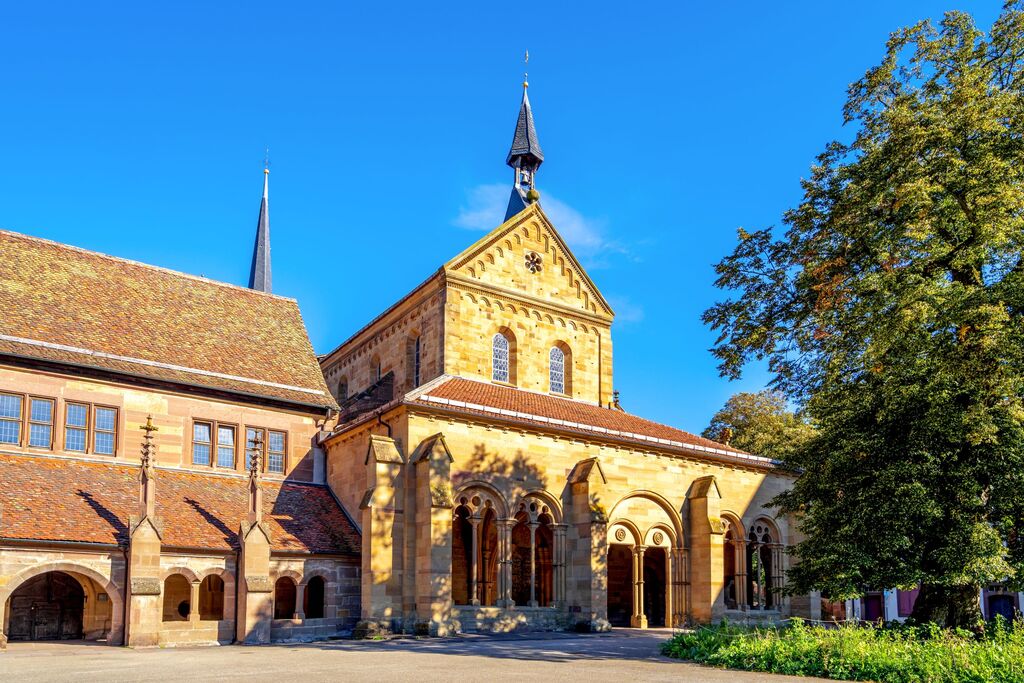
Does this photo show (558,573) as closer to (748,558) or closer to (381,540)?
(381,540)

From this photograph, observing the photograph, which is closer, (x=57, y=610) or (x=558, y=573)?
(x=57, y=610)

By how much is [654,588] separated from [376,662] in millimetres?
19649

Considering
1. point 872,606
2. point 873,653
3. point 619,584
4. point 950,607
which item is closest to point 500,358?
point 619,584

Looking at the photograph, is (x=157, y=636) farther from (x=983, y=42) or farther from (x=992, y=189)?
(x=983, y=42)

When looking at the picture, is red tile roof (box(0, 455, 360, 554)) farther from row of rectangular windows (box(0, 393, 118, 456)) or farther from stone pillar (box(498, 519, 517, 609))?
stone pillar (box(498, 519, 517, 609))

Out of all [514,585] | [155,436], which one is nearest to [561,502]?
[514,585]

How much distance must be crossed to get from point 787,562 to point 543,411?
453 inches

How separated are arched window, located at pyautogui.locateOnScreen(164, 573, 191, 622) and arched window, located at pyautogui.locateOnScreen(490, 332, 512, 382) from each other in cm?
1347

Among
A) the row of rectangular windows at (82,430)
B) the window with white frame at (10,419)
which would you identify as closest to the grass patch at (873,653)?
the row of rectangular windows at (82,430)

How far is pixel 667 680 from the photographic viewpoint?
48.4ft

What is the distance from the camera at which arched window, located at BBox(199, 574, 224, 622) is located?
1040 inches

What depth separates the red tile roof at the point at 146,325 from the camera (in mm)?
27656

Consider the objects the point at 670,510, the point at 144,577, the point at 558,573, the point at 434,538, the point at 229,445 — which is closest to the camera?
the point at 144,577

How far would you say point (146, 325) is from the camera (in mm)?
30297
